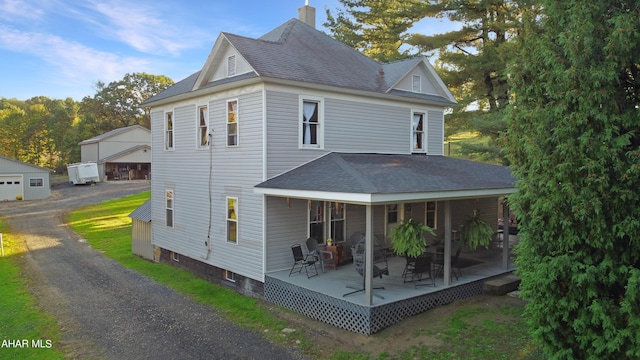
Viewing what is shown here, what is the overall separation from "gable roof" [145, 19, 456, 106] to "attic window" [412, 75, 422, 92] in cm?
22

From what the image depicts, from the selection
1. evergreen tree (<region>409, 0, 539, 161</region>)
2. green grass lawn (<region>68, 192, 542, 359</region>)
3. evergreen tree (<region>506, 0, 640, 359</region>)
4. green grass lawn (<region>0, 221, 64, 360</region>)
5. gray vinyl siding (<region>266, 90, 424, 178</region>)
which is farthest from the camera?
evergreen tree (<region>409, 0, 539, 161</region>)

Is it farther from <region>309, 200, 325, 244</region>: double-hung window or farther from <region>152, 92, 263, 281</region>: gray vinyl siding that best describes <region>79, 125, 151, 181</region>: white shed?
<region>309, 200, 325, 244</region>: double-hung window

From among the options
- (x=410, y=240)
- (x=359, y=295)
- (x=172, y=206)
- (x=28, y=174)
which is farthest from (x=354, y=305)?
(x=28, y=174)

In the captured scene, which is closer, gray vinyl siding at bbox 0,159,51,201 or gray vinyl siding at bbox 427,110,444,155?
gray vinyl siding at bbox 427,110,444,155

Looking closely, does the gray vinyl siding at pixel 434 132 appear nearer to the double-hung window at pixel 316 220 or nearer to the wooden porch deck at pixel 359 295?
the wooden porch deck at pixel 359 295

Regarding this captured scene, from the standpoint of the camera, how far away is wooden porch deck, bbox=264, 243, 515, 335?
9.29 metres

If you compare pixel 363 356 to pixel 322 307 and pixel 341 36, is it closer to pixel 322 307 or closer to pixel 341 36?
pixel 322 307

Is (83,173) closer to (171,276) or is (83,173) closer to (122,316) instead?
(171,276)

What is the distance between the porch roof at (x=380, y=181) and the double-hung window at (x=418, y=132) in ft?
4.94

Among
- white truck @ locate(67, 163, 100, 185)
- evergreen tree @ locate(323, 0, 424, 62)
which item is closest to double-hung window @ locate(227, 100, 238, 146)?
evergreen tree @ locate(323, 0, 424, 62)

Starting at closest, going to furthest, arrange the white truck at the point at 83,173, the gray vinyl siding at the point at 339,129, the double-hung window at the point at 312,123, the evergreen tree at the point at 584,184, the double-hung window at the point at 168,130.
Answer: the evergreen tree at the point at 584,184 < the gray vinyl siding at the point at 339,129 < the double-hung window at the point at 312,123 < the double-hung window at the point at 168,130 < the white truck at the point at 83,173

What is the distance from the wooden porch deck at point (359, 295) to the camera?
929 centimetres

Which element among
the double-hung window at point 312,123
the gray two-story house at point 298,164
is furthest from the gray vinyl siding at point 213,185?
the double-hung window at point 312,123

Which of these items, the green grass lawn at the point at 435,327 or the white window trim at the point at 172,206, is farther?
the white window trim at the point at 172,206
